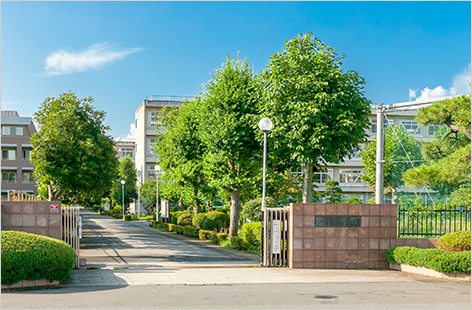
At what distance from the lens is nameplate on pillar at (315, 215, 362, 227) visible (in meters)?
14.7

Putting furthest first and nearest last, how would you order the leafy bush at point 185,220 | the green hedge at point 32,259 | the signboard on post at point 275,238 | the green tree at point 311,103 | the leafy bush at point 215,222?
the leafy bush at point 185,220 < the leafy bush at point 215,222 < the green tree at point 311,103 < the signboard on post at point 275,238 < the green hedge at point 32,259

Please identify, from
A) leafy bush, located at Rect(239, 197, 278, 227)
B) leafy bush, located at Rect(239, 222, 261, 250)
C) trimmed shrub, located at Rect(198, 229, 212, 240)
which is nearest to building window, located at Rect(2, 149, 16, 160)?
trimmed shrub, located at Rect(198, 229, 212, 240)

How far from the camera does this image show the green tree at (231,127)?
861 inches

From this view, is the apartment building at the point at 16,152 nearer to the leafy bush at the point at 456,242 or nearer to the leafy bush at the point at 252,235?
the leafy bush at the point at 252,235

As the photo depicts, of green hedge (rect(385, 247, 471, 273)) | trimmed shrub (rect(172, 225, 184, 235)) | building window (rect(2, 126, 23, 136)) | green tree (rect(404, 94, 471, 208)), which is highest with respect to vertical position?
building window (rect(2, 126, 23, 136))

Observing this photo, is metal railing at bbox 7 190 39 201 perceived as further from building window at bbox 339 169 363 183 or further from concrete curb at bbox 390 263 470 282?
→ building window at bbox 339 169 363 183

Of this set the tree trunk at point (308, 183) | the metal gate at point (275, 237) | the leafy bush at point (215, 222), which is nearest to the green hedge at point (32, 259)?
the metal gate at point (275, 237)

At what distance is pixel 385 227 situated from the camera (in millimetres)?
15039

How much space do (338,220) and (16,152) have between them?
177 feet

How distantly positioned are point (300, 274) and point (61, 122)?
14069mm

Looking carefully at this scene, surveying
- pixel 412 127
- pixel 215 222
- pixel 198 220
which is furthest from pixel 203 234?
pixel 412 127

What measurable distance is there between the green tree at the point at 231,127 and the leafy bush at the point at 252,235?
2.59 metres

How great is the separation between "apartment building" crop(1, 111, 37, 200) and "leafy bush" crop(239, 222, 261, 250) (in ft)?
150

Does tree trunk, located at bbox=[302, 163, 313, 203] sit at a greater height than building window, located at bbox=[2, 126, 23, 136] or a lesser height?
lesser
